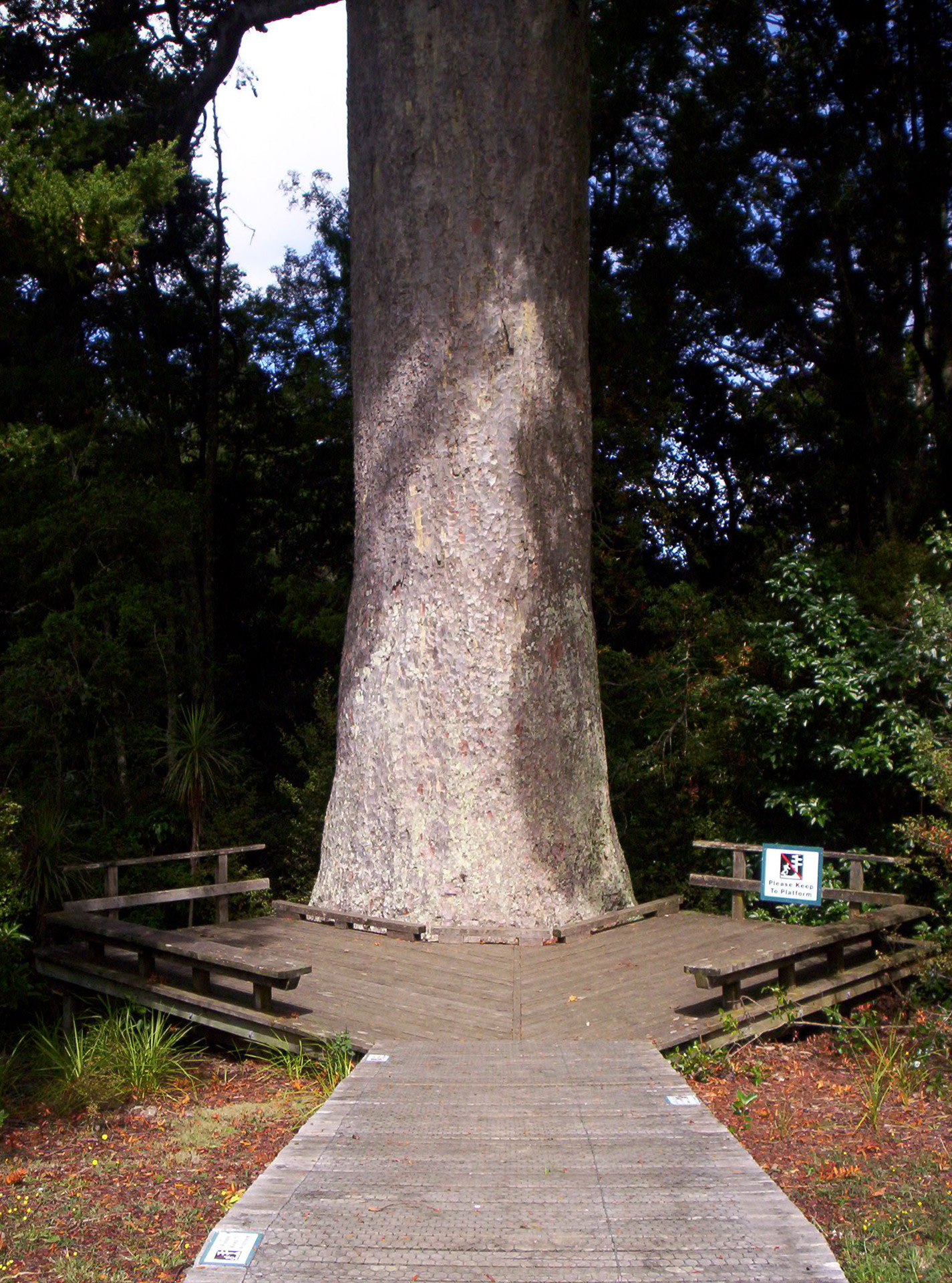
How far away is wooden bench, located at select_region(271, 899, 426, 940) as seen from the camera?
7.38 meters

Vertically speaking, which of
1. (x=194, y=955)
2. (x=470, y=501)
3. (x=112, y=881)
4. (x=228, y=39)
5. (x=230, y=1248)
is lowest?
(x=230, y=1248)

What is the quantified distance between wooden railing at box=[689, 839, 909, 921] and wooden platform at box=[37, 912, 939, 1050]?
24 centimetres

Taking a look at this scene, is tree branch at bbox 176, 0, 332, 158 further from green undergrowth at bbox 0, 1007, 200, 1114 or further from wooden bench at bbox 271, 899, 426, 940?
green undergrowth at bbox 0, 1007, 200, 1114

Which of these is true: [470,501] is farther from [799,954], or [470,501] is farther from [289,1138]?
[289,1138]

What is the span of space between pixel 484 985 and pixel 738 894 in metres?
2.27

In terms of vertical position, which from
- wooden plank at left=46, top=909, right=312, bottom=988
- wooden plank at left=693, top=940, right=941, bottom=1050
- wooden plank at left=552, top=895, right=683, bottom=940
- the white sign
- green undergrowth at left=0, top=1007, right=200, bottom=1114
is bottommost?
green undergrowth at left=0, top=1007, right=200, bottom=1114

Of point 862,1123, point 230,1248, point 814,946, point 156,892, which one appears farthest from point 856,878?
point 230,1248

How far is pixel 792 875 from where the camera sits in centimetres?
629

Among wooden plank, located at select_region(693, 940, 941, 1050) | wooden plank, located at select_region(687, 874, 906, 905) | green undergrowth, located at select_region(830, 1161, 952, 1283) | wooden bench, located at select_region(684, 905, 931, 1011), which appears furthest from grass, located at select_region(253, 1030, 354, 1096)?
wooden plank, located at select_region(687, 874, 906, 905)

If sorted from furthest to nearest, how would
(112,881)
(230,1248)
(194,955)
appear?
1. (112,881)
2. (194,955)
3. (230,1248)

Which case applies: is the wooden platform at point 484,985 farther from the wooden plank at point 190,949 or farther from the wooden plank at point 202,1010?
the wooden plank at point 190,949

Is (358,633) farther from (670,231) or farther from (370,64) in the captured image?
(670,231)

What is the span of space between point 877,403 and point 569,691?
26.9 ft

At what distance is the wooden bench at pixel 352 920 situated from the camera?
7375 millimetres
